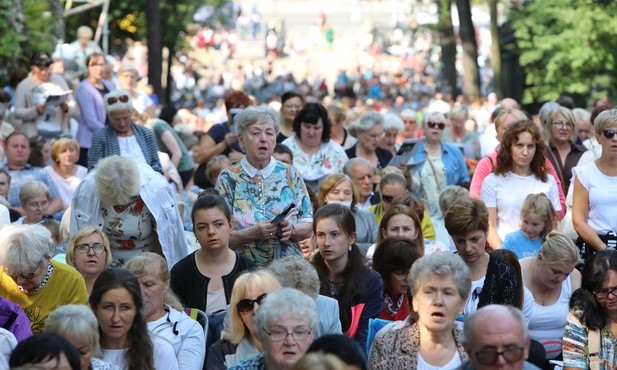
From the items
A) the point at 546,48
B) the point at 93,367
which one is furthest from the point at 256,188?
the point at 546,48

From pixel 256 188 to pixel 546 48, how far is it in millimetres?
22721

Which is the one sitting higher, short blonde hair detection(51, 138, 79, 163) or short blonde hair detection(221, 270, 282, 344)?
short blonde hair detection(51, 138, 79, 163)

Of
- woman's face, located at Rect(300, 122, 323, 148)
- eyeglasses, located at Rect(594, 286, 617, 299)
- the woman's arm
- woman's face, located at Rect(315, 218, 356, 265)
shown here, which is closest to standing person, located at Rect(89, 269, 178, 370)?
woman's face, located at Rect(315, 218, 356, 265)

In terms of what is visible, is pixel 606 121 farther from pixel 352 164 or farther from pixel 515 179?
pixel 352 164

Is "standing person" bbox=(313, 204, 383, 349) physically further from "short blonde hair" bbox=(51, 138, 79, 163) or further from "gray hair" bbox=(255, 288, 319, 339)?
"short blonde hair" bbox=(51, 138, 79, 163)

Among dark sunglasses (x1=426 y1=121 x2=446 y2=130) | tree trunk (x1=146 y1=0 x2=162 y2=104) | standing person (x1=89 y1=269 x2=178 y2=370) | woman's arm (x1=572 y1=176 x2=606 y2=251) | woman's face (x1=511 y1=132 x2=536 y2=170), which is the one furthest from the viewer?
tree trunk (x1=146 y1=0 x2=162 y2=104)

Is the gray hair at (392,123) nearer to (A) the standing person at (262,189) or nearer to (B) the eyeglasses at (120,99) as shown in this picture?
(B) the eyeglasses at (120,99)

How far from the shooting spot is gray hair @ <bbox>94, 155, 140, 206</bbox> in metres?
11.1

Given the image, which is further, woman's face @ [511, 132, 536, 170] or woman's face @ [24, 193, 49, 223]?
woman's face @ [24, 193, 49, 223]

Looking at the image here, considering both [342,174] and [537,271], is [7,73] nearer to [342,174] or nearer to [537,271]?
[342,174]

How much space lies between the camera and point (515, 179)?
13008mm

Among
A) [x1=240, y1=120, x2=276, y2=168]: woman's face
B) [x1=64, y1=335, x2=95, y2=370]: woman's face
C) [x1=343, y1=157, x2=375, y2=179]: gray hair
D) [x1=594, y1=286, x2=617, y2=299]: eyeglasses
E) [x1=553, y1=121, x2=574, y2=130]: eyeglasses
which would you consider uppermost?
[x1=240, y1=120, x2=276, y2=168]: woman's face

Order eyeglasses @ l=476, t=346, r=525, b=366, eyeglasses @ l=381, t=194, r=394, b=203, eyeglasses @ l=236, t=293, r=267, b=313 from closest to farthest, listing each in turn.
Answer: eyeglasses @ l=476, t=346, r=525, b=366 < eyeglasses @ l=236, t=293, r=267, b=313 < eyeglasses @ l=381, t=194, r=394, b=203

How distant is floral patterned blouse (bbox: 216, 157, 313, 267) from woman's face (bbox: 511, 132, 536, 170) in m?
2.49
